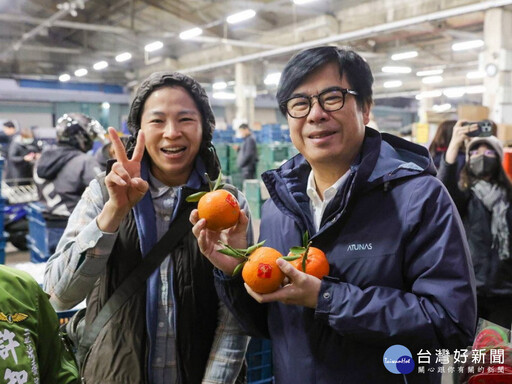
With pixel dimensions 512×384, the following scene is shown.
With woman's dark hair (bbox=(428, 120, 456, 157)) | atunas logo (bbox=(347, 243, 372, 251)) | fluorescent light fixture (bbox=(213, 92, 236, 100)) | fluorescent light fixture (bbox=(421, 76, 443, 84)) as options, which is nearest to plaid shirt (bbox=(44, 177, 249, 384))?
atunas logo (bbox=(347, 243, 372, 251))

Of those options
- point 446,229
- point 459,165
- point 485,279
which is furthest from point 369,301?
point 459,165

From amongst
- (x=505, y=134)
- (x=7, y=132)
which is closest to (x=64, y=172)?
(x=505, y=134)

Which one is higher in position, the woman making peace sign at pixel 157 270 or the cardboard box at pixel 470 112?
the cardboard box at pixel 470 112

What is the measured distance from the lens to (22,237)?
24.7ft

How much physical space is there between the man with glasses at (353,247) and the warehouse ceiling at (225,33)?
9.65 metres

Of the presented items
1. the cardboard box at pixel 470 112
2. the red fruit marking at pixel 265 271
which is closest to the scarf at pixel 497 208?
the red fruit marking at pixel 265 271

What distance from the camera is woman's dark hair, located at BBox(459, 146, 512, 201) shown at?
9.41ft

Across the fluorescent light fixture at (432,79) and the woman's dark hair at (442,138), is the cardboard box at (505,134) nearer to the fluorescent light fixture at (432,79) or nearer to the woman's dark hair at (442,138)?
the woman's dark hair at (442,138)

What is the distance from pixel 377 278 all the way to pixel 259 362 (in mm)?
1269

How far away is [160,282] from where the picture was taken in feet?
5.32

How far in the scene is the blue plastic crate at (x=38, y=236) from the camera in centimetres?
502

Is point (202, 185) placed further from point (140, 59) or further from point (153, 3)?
point (140, 59)

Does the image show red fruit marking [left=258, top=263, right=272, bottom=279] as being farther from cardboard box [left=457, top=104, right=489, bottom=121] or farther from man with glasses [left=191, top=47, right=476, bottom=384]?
cardboard box [left=457, top=104, right=489, bottom=121]

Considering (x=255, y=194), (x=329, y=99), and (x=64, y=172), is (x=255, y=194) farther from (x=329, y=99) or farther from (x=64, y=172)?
(x=329, y=99)
